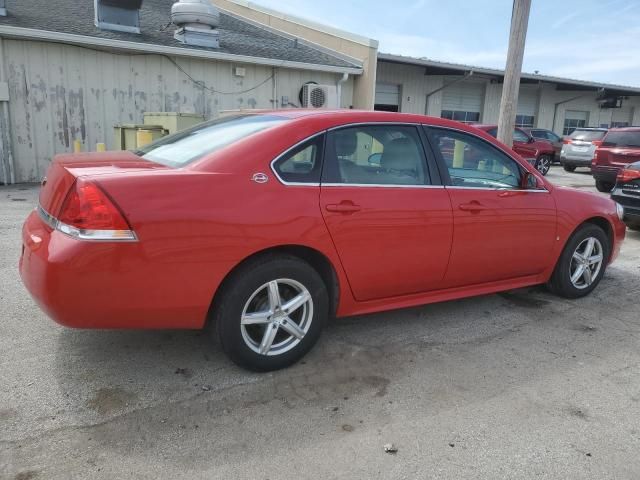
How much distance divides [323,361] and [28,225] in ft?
6.39

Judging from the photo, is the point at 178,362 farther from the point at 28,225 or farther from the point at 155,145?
the point at 155,145

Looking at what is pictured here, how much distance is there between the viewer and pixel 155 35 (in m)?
12.0

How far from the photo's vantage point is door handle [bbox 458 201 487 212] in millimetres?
3713

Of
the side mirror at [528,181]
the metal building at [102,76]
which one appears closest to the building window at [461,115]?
the metal building at [102,76]

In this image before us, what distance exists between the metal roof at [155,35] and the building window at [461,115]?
1068cm

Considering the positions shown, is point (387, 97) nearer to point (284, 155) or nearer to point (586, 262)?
point (586, 262)

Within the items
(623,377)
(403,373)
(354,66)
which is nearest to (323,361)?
(403,373)

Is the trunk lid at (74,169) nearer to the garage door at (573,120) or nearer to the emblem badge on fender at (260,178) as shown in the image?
the emblem badge on fender at (260,178)

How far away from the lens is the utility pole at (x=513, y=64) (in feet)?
27.5

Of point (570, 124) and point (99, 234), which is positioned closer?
point (99, 234)

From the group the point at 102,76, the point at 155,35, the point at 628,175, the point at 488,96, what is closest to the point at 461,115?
the point at 488,96

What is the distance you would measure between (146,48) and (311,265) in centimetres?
951

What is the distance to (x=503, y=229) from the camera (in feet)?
13.0

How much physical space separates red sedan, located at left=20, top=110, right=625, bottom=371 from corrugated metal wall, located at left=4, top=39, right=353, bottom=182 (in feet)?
26.7
